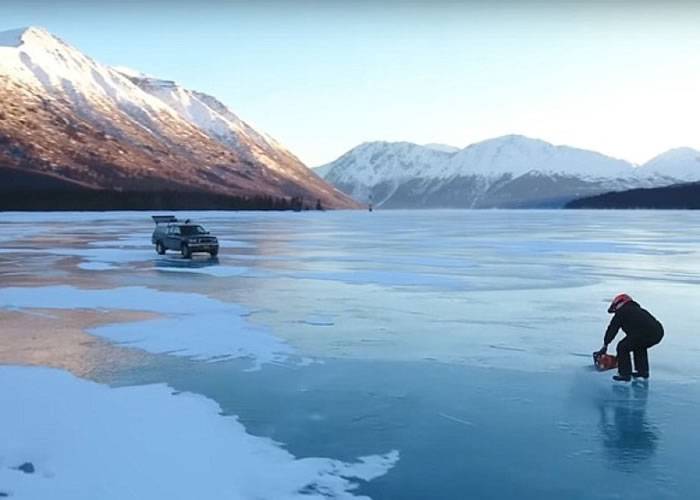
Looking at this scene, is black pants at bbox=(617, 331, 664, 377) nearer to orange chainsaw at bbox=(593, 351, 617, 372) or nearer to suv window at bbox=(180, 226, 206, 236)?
orange chainsaw at bbox=(593, 351, 617, 372)

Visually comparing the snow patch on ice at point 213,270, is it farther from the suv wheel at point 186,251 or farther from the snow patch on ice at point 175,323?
the snow patch on ice at point 175,323

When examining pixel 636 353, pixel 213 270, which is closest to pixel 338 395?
pixel 636 353

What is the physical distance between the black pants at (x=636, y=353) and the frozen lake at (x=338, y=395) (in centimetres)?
27

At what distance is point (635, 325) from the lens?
454 inches

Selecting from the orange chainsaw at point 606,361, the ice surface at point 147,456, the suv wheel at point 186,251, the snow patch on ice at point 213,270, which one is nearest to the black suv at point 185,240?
the suv wheel at point 186,251

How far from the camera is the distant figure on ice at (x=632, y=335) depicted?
11.5 m

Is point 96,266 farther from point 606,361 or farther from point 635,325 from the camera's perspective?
point 635,325

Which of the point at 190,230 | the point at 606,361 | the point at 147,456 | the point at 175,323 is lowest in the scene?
the point at 147,456

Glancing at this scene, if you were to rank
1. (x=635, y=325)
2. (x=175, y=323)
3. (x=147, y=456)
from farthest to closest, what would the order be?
(x=175, y=323), (x=635, y=325), (x=147, y=456)

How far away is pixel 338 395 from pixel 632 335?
15.3 feet

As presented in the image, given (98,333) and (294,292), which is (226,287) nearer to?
(294,292)

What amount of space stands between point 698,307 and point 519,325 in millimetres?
5572

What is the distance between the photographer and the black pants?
1154cm

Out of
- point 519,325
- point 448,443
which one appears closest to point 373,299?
point 519,325
